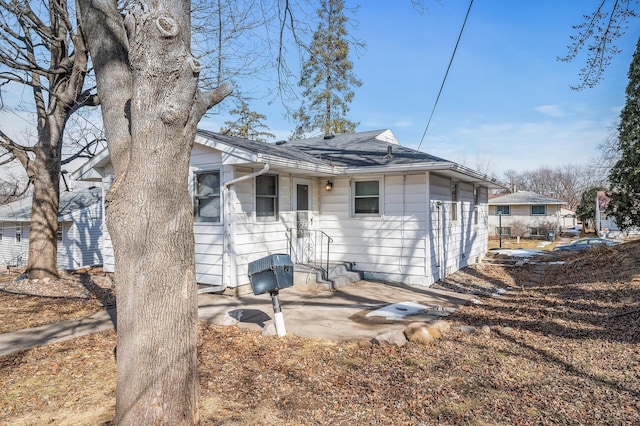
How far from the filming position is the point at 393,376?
3773mm

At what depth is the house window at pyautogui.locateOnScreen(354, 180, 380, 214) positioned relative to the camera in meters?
9.63

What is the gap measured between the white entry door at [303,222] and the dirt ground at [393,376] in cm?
422

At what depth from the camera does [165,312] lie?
2.55 m

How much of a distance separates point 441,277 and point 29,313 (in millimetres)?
9067

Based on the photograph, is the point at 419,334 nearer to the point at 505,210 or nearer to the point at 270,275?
the point at 270,275

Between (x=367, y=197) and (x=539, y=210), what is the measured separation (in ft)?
87.2

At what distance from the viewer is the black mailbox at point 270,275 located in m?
5.00

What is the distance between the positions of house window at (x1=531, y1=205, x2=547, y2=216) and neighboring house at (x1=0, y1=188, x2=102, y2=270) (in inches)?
1203

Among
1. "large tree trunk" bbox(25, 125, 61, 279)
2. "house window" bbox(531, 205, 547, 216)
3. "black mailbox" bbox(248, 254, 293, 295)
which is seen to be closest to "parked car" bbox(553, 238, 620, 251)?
"house window" bbox(531, 205, 547, 216)

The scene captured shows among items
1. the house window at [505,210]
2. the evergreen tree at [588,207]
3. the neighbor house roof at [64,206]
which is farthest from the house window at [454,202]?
the evergreen tree at [588,207]

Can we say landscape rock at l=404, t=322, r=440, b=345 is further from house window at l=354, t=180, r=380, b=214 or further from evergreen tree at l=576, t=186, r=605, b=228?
evergreen tree at l=576, t=186, r=605, b=228

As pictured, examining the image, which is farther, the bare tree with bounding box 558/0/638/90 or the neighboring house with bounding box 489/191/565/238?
the neighboring house with bounding box 489/191/565/238

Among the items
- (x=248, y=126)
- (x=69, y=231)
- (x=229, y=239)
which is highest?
(x=248, y=126)

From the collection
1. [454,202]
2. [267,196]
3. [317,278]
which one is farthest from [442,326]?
[454,202]
